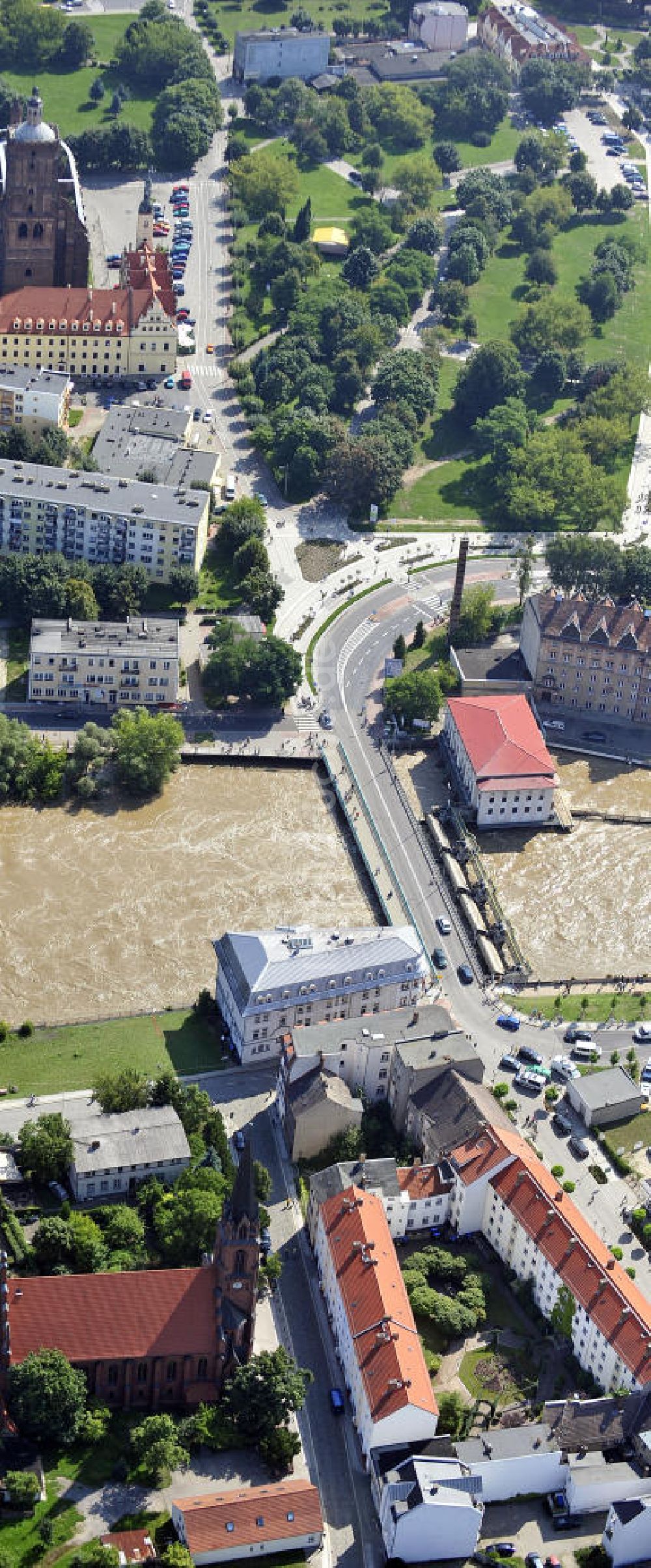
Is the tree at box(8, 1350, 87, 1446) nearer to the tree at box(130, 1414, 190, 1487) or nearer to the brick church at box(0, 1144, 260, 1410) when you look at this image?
the brick church at box(0, 1144, 260, 1410)

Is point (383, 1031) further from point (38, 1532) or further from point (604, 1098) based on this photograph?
point (38, 1532)

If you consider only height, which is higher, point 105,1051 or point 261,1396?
point 105,1051

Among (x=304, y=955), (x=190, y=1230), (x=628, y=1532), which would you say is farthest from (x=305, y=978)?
(x=628, y=1532)

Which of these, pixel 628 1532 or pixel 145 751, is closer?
pixel 628 1532

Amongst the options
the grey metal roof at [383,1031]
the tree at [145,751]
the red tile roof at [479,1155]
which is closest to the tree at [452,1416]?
the red tile roof at [479,1155]

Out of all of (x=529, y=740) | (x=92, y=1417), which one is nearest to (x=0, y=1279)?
(x=92, y=1417)

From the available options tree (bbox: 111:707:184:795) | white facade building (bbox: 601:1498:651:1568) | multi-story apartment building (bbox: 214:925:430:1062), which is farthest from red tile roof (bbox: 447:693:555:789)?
white facade building (bbox: 601:1498:651:1568)

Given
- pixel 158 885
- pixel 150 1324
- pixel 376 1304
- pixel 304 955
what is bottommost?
pixel 376 1304
